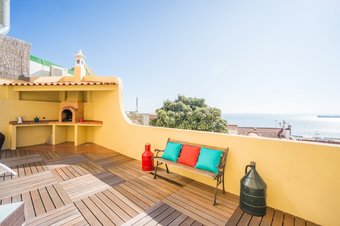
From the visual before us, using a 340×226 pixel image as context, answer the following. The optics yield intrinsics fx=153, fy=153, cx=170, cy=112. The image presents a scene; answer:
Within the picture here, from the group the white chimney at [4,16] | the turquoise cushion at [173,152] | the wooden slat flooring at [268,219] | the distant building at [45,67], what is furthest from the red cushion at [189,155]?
the white chimney at [4,16]

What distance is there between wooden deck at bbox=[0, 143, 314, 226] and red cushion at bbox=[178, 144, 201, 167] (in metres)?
0.56

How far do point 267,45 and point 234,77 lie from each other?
42.8 feet

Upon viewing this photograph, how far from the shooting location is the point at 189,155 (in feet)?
11.4

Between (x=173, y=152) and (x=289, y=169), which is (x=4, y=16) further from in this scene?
(x=289, y=169)

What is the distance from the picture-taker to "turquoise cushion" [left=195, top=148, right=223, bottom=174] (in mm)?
3034

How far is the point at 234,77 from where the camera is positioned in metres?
21.1

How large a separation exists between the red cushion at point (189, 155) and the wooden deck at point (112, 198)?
0.56m

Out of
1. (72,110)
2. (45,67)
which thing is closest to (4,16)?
(45,67)

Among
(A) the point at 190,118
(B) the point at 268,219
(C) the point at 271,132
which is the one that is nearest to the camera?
(B) the point at 268,219

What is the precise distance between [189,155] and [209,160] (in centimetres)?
50

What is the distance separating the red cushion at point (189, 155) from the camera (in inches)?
134

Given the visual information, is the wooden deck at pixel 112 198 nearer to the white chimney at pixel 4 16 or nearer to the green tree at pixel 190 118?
the white chimney at pixel 4 16

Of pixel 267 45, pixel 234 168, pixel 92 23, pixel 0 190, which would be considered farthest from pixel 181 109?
pixel 0 190

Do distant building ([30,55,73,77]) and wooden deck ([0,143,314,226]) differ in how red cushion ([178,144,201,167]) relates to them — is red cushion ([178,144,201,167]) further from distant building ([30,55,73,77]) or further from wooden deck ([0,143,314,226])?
distant building ([30,55,73,77])
